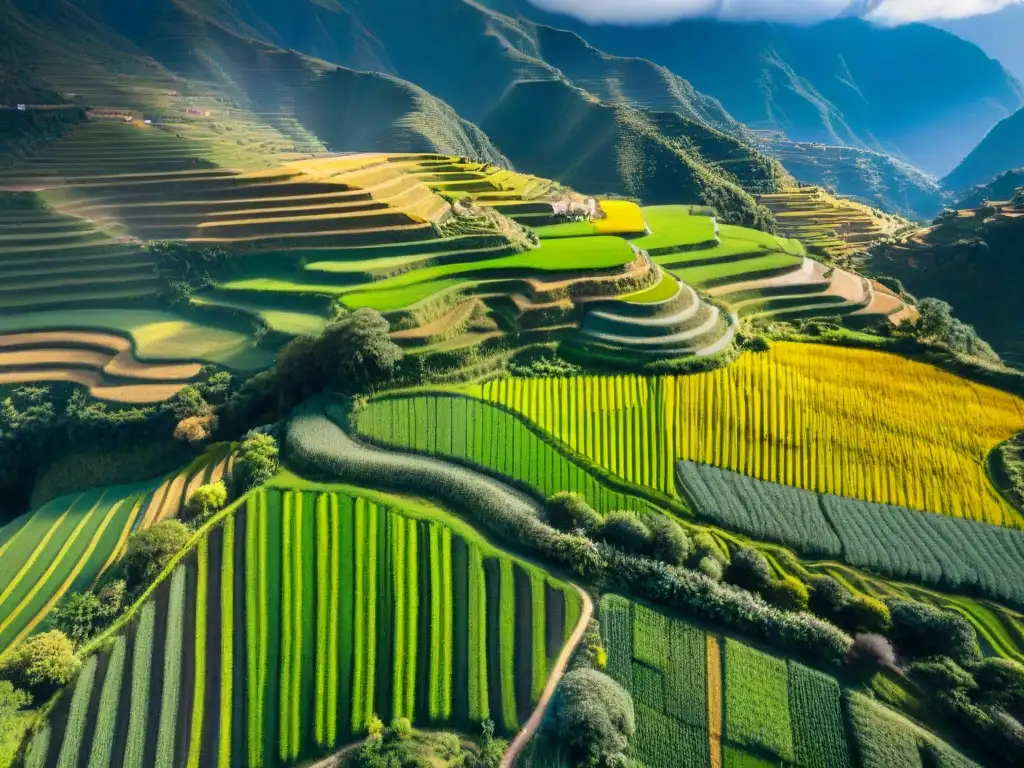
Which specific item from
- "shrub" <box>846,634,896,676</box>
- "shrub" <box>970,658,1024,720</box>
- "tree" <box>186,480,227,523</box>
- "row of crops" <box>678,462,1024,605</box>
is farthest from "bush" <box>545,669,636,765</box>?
"tree" <box>186,480,227,523</box>

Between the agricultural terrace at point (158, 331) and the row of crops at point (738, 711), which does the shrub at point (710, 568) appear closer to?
the row of crops at point (738, 711)

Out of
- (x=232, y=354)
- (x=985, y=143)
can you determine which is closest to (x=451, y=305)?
(x=232, y=354)

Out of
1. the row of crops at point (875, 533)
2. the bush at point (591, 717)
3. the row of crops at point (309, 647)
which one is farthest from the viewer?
the row of crops at point (875, 533)

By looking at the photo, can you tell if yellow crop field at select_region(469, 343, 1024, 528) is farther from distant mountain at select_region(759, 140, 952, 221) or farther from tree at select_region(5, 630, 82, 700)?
distant mountain at select_region(759, 140, 952, 221)

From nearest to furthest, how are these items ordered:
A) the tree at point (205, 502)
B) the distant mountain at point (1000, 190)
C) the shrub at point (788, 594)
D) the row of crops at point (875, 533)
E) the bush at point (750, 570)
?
1. the shrub at point (788, 594)
2. the bush at point (750, 570)
3. the row of crops at point (875, 533)
4. the tree at point (205, 502)
5. the distant mountain at point (1000, 190)

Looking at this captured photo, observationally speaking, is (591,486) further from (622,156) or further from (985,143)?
(985,143)

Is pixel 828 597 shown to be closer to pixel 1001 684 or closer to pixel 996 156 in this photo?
pixel 1001 684

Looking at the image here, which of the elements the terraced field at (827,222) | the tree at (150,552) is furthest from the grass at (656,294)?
the terraced field at (827,222)
